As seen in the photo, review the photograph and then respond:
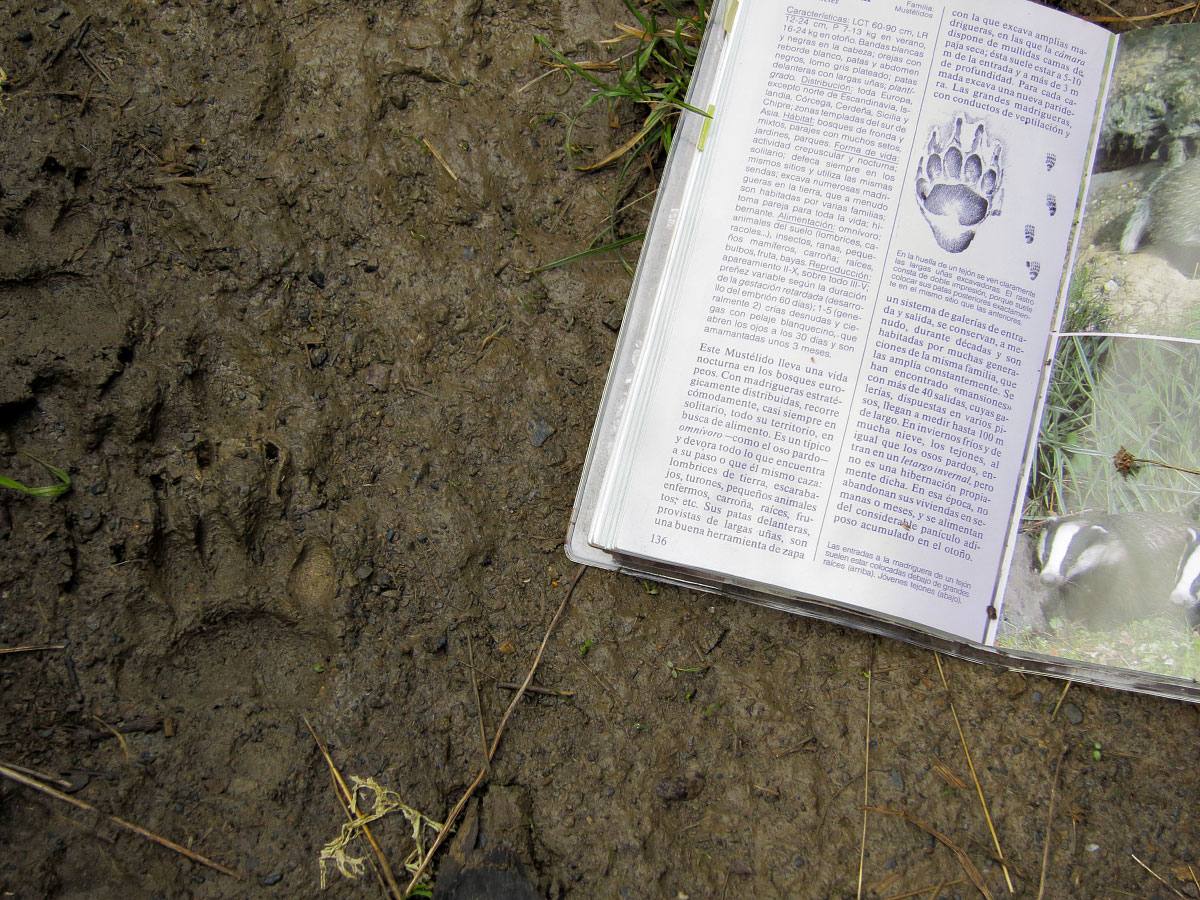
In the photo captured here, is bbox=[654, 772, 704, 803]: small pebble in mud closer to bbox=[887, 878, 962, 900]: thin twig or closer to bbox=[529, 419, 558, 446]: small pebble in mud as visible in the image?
bbox=[887, 878, 962, 900]: thin twig

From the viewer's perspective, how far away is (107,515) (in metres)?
1.06

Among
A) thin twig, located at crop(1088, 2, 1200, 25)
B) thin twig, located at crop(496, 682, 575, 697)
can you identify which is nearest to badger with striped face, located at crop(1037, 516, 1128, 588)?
thin twig, located at crop(496, 682, 575, 697)

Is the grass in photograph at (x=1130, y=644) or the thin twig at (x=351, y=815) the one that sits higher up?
the grass in photograph at (x=1130, y=644)

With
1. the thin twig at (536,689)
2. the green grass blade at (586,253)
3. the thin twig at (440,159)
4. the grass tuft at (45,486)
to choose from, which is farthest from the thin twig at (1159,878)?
the grass tuft at (45,486)

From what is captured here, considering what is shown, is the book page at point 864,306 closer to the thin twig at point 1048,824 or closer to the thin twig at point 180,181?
the thin twig at point 1048,824

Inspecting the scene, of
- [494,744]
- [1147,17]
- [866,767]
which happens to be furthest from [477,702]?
[1147,17]

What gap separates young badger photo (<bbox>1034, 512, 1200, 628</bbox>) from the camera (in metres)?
1.09

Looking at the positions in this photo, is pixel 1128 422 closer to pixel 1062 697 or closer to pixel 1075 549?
pixel 1075 549

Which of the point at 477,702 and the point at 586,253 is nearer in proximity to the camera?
the point at 477,702

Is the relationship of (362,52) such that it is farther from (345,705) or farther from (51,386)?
(345,705)

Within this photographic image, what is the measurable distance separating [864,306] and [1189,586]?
1.85 ft

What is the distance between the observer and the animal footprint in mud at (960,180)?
112 centimetres

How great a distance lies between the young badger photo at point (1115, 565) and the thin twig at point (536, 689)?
64cm

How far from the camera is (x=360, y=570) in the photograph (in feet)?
3.61
